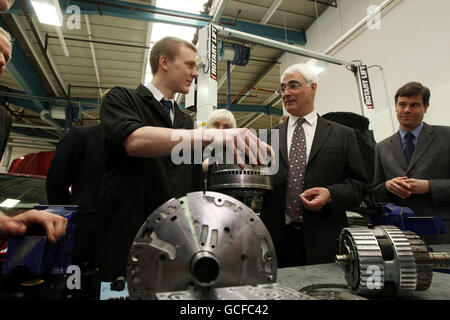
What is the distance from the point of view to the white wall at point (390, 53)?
9.98ft

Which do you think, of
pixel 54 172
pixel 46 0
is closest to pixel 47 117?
pixel 46 0

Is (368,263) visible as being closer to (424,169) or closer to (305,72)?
(305,72)

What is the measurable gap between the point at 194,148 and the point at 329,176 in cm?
100

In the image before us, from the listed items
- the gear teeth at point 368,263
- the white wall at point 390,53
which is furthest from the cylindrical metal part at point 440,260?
the white wall at point 390,53

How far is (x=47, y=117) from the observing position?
24.7 ft

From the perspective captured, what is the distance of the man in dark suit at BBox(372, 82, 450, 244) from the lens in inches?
64.4

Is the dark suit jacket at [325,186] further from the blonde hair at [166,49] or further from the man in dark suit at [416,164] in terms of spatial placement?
the blonde hair at [166,49]

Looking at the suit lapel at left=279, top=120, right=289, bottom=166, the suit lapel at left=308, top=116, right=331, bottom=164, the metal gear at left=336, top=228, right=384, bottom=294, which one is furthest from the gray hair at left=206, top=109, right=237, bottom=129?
the metal gear at left=336, top=228, right=384, bottom=294

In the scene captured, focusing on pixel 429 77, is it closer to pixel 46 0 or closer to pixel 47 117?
pixel 46 0

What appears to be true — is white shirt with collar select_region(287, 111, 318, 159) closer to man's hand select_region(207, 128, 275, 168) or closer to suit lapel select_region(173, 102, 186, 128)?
suit lapel select_region(173, 102, 186, 128)

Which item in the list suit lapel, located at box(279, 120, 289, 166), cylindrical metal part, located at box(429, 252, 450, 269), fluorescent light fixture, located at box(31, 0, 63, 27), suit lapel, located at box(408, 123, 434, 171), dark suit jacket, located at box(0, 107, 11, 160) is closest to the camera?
cylindrical metal part, located at box(429, 252, 450, 269)

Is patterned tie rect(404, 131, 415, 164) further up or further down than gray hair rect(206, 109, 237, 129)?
further down

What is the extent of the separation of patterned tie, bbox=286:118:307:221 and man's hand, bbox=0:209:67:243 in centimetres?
108

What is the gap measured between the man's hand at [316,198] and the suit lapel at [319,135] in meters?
0.28
